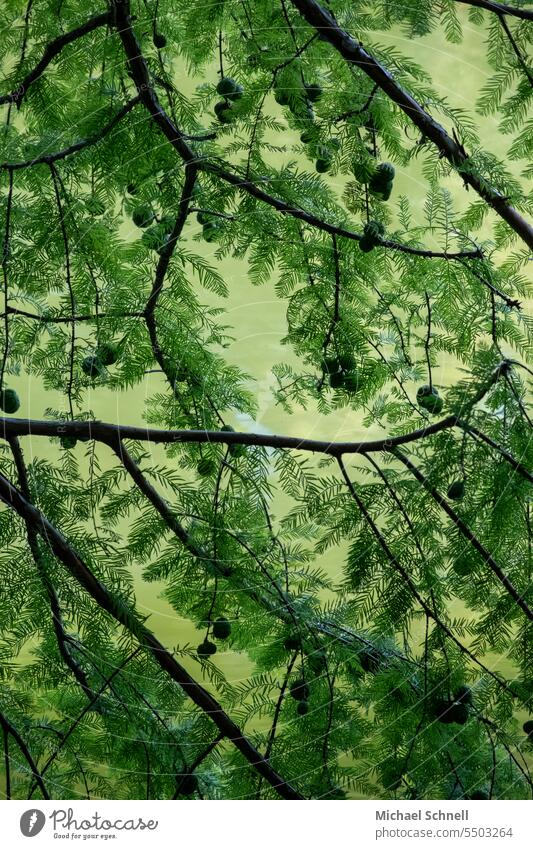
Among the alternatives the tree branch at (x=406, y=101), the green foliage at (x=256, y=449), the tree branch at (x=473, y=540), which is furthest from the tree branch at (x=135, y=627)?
the tree branch at (x=406, y=101)

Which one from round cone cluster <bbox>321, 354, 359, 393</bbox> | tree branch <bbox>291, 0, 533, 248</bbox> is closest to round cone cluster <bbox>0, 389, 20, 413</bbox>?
round cone cluster <bbox>321, 354, 359, 393</bbox>

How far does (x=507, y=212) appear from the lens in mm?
868

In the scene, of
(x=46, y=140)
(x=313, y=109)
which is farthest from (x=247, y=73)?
(x=46, y=140)

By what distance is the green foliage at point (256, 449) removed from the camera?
38.9 inches

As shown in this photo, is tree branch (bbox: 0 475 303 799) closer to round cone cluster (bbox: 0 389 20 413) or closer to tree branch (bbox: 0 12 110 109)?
round cone cluster (bbox: 0 389 20 413)

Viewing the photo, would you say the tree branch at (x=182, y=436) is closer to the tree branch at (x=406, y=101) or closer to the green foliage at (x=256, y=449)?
the green foliage at (x=256, y=449)

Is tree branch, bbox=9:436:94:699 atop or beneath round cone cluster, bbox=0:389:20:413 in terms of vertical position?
beneath

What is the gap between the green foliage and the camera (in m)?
0.99
